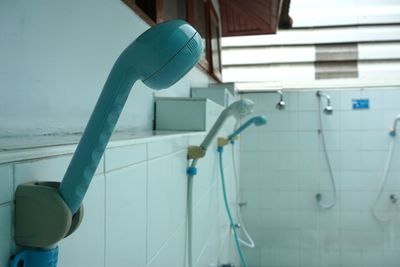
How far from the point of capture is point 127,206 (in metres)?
0.59

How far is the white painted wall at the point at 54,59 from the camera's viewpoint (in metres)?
0.52

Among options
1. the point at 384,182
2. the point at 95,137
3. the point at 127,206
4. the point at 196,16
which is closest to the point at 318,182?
the point at 384,182

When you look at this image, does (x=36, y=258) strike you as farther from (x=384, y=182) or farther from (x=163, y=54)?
(x=384, y=182)

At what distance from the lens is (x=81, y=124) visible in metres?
0.72

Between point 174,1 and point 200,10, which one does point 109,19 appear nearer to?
point 174,1

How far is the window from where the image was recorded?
1173 mm

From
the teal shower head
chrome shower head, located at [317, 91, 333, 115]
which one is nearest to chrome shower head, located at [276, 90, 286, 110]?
chrome shower head, located at [317, 91, 333, 115]

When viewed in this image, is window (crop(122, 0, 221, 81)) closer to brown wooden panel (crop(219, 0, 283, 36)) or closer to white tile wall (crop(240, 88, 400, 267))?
brown wooden panel (crop(219, 0, 283, 36))

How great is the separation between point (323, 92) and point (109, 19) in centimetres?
245

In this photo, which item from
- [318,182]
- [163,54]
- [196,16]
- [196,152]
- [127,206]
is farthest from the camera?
[318,182]

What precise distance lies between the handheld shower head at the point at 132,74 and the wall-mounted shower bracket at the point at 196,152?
2.35ft

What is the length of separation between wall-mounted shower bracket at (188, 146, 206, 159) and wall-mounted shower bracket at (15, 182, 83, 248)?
72 cm

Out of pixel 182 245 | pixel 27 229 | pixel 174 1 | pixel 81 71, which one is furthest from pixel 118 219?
pixel 174 1

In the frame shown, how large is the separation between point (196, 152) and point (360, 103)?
7.71ft
